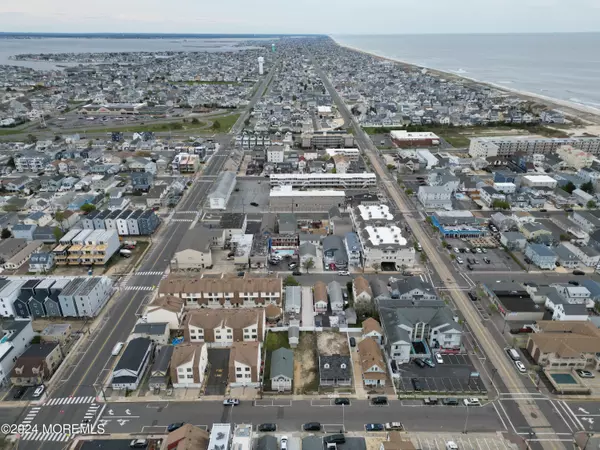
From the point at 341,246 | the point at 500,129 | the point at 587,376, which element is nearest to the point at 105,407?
the point at 341,246

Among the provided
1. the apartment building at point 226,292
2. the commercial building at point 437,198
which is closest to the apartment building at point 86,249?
the apartment building at point 226,292

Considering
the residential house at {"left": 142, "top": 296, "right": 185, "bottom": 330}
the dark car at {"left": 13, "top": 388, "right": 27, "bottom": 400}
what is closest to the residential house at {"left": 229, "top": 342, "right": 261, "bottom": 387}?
the residential house at {"left": 142, "top": 296, "right": 185, "bottom": 330}

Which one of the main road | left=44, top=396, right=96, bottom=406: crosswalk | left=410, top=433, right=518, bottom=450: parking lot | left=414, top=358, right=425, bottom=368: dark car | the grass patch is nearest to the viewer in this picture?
left=410, top=433, right=518, bottom=450: parking lot

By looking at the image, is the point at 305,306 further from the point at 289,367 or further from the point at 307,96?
the point at 307,96

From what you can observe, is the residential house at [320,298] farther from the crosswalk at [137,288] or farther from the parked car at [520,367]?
the crosswalk at [137,288]

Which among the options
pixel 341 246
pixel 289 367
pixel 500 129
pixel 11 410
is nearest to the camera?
pixel 11 410

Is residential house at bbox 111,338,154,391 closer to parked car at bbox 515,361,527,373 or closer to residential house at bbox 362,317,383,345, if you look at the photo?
residential house at bbox 362,317,383,345

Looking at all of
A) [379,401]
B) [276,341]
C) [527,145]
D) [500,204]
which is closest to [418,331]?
[379,401]
